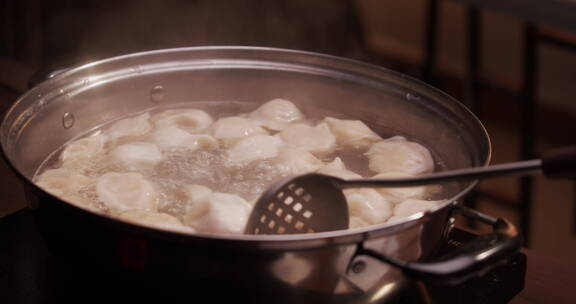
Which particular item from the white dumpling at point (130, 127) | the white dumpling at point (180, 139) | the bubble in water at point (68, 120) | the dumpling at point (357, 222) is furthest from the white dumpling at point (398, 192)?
the bubble in water at point (68, 120)

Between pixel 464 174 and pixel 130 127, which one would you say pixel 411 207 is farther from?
pixel 130 127

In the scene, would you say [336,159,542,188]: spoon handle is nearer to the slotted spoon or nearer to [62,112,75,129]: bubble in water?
the slotted spoon

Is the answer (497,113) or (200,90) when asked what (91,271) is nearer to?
(200,90)

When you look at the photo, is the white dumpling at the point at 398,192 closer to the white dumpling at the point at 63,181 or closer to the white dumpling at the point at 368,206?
the white dumpling at the point at 368,206

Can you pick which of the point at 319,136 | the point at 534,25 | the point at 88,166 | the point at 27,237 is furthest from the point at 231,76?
the point at 534,25

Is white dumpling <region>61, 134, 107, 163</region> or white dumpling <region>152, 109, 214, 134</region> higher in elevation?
white dumpling <region>152, 109, 214, 134</region>

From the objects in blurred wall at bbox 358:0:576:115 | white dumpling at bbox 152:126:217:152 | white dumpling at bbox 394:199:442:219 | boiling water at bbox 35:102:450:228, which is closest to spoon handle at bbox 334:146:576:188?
white dumpling at bbox 394:199:442:219
